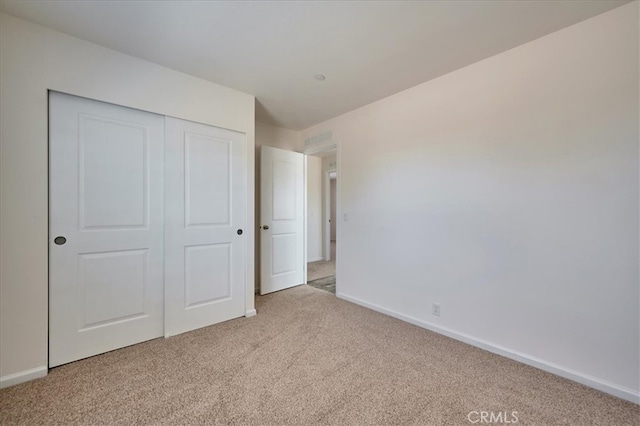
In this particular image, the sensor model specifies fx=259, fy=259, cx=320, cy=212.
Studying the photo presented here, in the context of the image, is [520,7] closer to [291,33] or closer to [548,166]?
[548,166]

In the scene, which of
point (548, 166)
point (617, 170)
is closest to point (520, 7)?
point (548, 166)

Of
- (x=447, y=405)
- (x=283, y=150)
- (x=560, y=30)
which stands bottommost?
(x=447, y=405)

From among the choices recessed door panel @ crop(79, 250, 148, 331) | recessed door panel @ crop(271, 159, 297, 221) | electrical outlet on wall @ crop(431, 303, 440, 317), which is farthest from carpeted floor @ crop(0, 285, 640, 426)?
recessed door panel @ crop(271, 159, 297, 221)

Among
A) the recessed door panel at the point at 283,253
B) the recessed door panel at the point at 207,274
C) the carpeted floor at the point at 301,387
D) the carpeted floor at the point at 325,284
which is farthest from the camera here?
the carpeted floor at the point at 325,284

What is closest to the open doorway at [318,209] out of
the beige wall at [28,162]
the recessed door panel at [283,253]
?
the recessed door panel at [283,253]

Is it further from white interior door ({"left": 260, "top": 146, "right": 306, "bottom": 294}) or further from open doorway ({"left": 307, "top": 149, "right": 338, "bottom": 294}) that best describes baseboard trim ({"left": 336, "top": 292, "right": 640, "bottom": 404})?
open doorway ({"left": 307, "top": 149, "right": 338, "bottom": 294})

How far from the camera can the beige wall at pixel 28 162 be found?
5.59 ft

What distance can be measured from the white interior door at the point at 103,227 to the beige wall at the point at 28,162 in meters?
0.07

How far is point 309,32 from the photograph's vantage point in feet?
6.08

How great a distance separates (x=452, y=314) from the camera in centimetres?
239

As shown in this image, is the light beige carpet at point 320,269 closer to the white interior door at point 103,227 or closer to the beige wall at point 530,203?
the beige wall at point 530,203

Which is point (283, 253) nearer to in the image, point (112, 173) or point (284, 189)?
point (284, 189)

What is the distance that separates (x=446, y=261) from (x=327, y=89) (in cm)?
210

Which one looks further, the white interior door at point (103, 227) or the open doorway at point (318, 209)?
the open doorway at point (318, 209)
